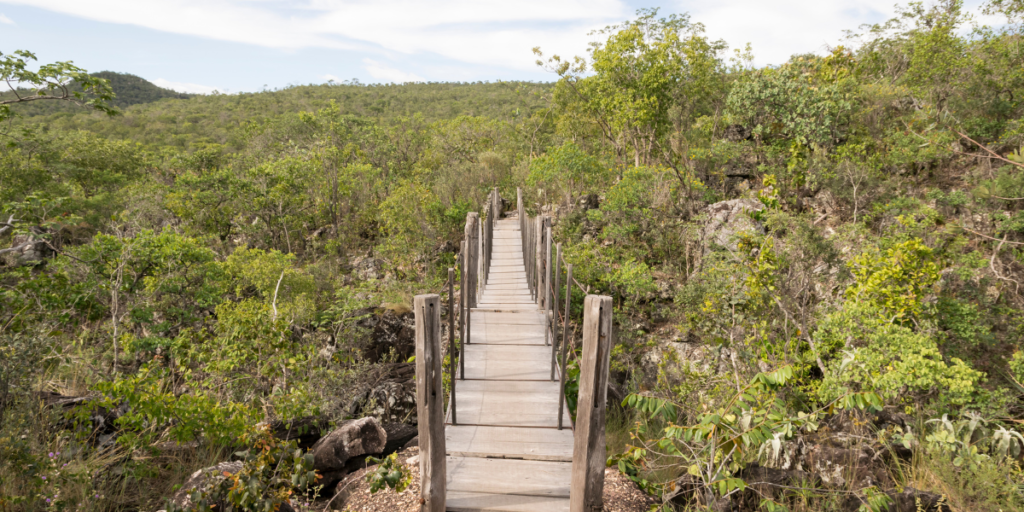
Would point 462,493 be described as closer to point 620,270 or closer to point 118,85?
point 620,270

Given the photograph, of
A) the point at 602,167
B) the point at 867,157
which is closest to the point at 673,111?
the point at 602,167

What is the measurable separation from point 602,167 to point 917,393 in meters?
10.0

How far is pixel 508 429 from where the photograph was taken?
165 inches

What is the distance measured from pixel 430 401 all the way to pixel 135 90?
79.4 m

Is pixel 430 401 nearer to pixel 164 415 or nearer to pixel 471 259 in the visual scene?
pixel 164 415

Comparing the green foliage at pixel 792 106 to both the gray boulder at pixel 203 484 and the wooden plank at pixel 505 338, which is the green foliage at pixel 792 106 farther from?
the gray boulder at pixel 203 484

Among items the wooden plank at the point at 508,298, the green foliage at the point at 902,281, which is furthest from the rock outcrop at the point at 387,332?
the green foliage at the point at 902,281

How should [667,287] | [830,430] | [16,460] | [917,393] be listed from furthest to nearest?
[667,287] → [917,393] → [830,430] → [16,460]

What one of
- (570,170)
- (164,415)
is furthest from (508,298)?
(570,170)

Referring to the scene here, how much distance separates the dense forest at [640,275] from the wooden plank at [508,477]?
32.6 inches

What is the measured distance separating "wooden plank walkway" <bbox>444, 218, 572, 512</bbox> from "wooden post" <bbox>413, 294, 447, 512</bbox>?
28 centimetres

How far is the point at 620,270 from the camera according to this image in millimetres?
11688

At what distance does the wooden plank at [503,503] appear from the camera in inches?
132

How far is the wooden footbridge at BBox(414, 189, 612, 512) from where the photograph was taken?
307 centimetres
